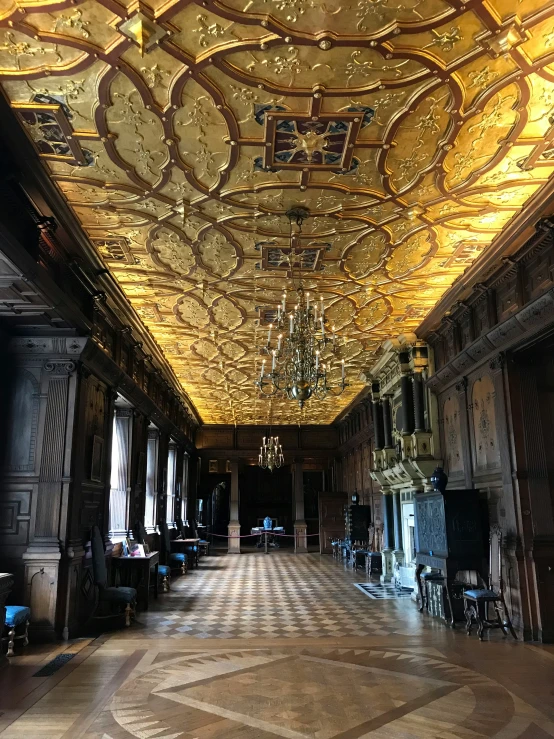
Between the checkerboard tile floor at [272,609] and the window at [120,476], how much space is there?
143cm

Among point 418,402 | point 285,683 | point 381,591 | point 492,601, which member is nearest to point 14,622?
point 285,683

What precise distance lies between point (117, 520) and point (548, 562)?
21.7 feet

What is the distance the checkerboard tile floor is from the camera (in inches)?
268

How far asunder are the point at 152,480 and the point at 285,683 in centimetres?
838

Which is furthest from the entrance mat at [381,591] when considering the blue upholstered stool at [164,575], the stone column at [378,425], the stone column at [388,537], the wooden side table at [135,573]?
the wooden side table at [135,573]

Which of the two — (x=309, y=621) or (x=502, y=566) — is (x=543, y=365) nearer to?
(x=502, y=566)

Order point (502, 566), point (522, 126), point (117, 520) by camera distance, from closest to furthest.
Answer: point (522, 126)
point (502, 566)
point (117, 520)

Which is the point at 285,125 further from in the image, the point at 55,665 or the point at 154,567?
the point at 154,567

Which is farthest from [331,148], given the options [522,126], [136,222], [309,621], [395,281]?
[309,621]

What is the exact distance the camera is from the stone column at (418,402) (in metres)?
9.42

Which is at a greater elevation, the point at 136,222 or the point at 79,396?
the point at 136,222

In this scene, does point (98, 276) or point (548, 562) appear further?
point (98, 276)

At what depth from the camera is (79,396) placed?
6.74 metres

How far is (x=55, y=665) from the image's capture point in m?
5.19
